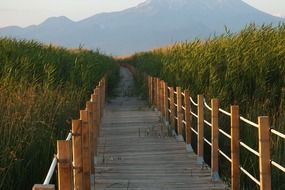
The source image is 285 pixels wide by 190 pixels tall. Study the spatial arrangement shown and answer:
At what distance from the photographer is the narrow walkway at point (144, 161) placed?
26.2 feet

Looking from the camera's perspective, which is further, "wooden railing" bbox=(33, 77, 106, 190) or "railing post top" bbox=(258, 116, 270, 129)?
"railing post top" bbox=(258, 116, 270, 129)

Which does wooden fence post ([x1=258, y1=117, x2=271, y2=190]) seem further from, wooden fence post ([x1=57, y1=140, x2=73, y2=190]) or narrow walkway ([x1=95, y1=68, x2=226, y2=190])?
wooden fence post ([x1=57, y1=140, x2=73, y2=190])

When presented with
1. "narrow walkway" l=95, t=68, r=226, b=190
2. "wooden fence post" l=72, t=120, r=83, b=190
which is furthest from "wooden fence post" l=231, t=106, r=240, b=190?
"wooden fence post" l=72, t=120, r=83, b=190

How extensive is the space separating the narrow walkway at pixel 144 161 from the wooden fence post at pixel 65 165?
11.0 ft

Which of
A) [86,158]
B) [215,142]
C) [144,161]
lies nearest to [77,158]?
[86,158]

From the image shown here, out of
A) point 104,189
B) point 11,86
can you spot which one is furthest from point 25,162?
point 11,86

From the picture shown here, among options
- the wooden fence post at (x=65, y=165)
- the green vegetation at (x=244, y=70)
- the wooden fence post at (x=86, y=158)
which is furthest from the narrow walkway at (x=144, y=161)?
the wooden fence post at (x=65, y=165)

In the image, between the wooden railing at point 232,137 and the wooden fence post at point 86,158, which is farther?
the wooden fence post at point 86,158

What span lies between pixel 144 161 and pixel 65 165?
17.4ft

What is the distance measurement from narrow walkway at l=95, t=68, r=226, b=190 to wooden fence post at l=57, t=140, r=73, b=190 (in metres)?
3.36

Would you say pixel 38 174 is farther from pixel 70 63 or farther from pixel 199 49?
pixel 70 63

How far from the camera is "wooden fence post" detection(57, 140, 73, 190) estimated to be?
4.33 metres

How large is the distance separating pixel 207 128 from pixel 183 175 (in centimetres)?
264

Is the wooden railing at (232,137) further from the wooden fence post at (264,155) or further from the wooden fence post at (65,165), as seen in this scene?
the wooden fence post at (65,165)
